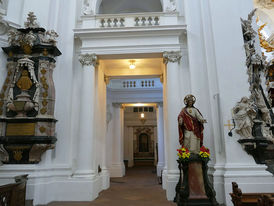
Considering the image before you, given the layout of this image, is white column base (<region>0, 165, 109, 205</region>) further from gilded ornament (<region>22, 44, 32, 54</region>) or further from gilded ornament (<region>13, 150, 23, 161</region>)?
gilded ornament (<region>22, 44, 32, 54</region>)

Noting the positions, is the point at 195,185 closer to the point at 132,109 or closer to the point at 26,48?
the point at 26,48

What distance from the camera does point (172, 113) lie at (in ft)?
20.1

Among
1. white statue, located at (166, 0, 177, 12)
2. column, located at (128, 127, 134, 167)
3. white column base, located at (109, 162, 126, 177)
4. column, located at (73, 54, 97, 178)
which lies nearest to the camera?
column, located at (73, 54, 97, 178)

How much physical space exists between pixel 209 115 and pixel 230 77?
1.18 metres

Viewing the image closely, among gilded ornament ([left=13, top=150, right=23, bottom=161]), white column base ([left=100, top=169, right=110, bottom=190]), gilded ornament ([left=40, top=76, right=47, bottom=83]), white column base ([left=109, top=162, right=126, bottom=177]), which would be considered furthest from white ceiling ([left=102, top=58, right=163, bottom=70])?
white column base ([left=109, top=162, right=126, bottom=177])

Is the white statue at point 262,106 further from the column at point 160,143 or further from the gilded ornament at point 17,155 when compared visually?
the column at point 160,143

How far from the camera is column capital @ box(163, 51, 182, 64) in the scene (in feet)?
21.4

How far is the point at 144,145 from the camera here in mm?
19703

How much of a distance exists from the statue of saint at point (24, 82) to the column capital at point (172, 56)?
4.02 metres

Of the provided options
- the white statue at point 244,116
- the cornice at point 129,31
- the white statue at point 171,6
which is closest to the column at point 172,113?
the cornice at point 129,31

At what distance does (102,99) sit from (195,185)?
4.47 m

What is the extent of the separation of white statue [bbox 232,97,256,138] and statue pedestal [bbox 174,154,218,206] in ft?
4.09

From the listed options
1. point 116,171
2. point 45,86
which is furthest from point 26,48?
point 116,171

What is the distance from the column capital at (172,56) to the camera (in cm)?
651
